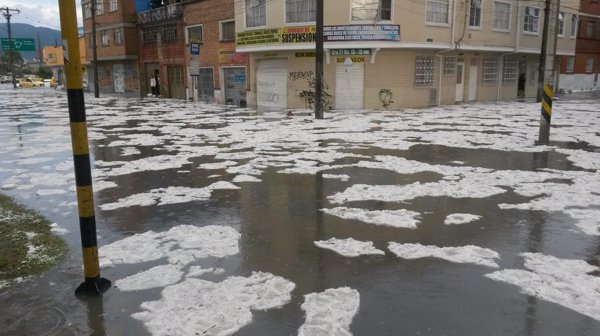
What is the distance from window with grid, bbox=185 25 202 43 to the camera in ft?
104

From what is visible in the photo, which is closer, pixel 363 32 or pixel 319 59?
pixel 319 59

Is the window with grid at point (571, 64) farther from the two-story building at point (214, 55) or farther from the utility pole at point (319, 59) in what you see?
the utility pole at point (319, 59)

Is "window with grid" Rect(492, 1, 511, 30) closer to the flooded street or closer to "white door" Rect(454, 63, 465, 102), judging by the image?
"white door" Rect(454, 63, 465, 102)

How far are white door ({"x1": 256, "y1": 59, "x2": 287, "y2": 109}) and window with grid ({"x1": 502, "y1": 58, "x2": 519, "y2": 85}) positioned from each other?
1431cm

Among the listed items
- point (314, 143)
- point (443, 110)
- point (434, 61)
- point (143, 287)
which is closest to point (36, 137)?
point (314, 143)

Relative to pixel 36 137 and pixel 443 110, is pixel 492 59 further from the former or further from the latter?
pixel 36 137

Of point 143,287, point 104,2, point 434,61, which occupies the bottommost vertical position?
point 143,287

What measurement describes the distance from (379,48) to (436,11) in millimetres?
4137

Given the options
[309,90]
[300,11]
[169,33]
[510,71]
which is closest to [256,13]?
[300,11]

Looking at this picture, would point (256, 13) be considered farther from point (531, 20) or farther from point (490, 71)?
point (531, 20)

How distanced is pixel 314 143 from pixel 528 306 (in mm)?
9283

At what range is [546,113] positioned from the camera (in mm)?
11695

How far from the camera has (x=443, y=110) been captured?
75.8 ft

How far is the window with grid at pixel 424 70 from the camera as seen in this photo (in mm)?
24688
